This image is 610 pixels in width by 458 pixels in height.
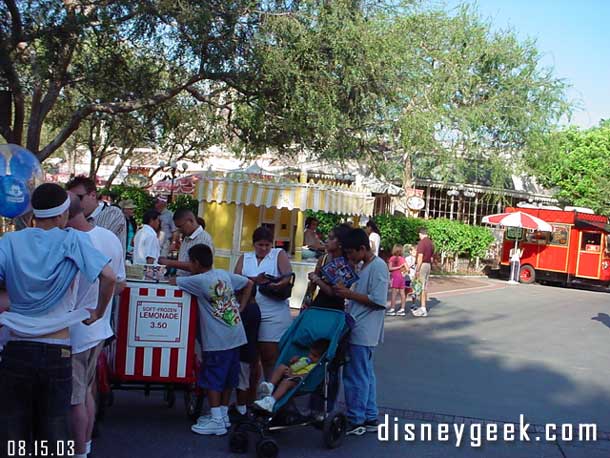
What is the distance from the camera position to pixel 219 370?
21.3 feet

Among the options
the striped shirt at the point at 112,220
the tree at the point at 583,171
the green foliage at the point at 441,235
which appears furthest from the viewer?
the tree at the point at 583,171

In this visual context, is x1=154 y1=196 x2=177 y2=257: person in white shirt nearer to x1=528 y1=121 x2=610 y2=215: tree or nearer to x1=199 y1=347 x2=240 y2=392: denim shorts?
x1=199 y1=347 x2=240 y2=392: denim shorts

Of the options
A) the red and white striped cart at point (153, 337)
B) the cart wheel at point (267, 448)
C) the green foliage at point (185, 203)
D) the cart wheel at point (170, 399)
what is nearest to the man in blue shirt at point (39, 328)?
the cart wheel at point (267, 448)

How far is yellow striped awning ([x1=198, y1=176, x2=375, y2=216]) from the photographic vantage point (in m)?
14.0

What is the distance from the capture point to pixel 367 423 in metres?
6.94

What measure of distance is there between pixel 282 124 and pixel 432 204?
2474cm

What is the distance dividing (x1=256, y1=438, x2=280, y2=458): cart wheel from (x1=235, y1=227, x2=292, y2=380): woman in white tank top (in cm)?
129

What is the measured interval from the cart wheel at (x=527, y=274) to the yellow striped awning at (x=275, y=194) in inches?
585

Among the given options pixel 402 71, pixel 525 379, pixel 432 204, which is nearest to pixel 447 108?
pixel 432 204

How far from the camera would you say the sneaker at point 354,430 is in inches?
264

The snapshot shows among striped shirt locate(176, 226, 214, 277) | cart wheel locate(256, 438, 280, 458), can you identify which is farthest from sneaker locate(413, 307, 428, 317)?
cart wheel locate(256, 438, 280, 458)

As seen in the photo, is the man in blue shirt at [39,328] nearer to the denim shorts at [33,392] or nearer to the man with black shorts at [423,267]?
the denim shorts at [33,392]

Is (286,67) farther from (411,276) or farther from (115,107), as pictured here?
(411,276)

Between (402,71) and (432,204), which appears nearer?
(402,71)
